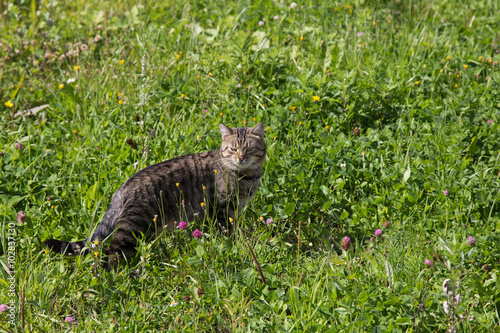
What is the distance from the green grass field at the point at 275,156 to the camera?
9.86 feet

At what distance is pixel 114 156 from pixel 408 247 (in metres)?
2.64

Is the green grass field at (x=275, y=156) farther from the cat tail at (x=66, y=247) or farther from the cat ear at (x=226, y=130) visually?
the cat ear at (x=226, y=130)

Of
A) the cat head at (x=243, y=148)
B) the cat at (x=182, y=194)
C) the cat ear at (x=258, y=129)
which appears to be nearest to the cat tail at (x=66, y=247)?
the cat at (x=182, y=194)

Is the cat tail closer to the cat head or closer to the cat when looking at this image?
the cat

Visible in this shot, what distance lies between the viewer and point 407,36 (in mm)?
5918

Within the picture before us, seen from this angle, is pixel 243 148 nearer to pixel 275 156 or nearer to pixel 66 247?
pixel 275 156

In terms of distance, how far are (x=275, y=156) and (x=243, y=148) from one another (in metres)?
0.50

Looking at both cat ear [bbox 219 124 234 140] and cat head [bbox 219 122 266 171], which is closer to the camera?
cat head [bbox 219 122 266 171]

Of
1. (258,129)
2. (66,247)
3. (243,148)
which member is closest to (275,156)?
(258,129)

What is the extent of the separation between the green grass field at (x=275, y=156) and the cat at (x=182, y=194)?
13cm

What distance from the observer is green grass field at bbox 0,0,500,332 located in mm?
3006

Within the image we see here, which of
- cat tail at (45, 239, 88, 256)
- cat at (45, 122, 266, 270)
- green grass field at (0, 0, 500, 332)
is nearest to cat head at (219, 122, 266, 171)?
cat at (45, 122, 266, 270)

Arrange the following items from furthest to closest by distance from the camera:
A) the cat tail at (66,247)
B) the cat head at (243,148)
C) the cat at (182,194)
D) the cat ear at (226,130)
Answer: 1. the cat ear at (226,130)
2. the cat head at (243,148)
3. the cat at (182,194)
4. the cat tail at (66,247)

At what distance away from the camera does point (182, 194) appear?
3.97 m
